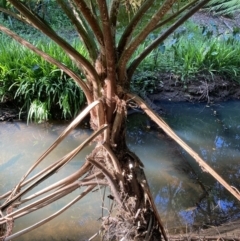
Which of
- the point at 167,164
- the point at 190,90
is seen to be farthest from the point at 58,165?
the point at 190,90

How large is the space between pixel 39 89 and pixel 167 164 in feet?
3.94

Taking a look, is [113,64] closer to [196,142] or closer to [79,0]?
[79,0]

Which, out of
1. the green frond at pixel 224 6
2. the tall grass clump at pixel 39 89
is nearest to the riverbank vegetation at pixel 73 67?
the tall grass clump at pixel 39 89

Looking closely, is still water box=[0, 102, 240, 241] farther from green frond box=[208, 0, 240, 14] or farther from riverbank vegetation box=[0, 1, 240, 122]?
green frond box=[208, 0, 240, 14]

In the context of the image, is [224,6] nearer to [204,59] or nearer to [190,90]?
[204,59]

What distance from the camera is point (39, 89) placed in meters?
2.75

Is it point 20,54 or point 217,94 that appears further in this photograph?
point 217,94

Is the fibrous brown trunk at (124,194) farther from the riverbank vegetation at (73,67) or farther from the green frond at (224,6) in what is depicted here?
the green frond at (224,6)

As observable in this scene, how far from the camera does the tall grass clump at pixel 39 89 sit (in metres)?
2.73

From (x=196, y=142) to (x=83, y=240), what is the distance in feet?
4.35

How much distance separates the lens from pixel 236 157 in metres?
2.46

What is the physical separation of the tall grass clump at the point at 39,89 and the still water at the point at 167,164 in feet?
0.44

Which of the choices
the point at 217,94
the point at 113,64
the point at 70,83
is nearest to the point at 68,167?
the point at 70,83

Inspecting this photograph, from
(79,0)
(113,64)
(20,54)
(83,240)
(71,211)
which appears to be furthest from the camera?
(20,54)
